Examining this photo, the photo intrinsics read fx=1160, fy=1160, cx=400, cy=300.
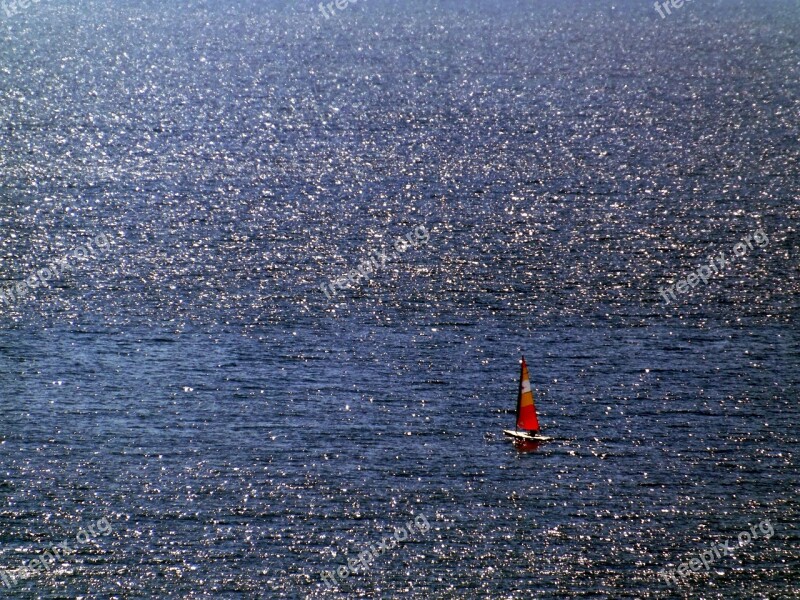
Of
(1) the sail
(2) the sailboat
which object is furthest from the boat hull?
(1) the sail

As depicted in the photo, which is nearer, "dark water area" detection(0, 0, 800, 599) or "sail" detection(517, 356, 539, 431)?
"dark water area" detection(0, 0, 800, 599)

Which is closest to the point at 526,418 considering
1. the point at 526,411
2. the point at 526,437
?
the point at 526,411

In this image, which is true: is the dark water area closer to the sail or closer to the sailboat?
the sailboat

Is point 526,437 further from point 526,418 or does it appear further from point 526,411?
point 526,411

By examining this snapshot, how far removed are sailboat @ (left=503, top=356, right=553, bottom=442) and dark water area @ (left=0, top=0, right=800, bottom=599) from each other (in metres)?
1.36

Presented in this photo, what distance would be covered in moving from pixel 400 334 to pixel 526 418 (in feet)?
43.9

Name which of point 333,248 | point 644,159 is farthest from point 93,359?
point 644,159

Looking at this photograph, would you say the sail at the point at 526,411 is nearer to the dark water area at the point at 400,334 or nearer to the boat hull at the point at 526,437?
the boat hull at the point at 526,437

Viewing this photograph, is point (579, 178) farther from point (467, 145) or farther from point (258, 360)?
point (258, 360)

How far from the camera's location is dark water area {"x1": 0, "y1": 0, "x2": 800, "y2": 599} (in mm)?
53219

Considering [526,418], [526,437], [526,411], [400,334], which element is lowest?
[526,437]

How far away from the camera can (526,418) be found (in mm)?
61812

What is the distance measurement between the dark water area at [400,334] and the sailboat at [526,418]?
1362 millimetres

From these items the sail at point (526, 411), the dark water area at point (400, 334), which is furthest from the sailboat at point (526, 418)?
the dark water area at point (400, 334)
